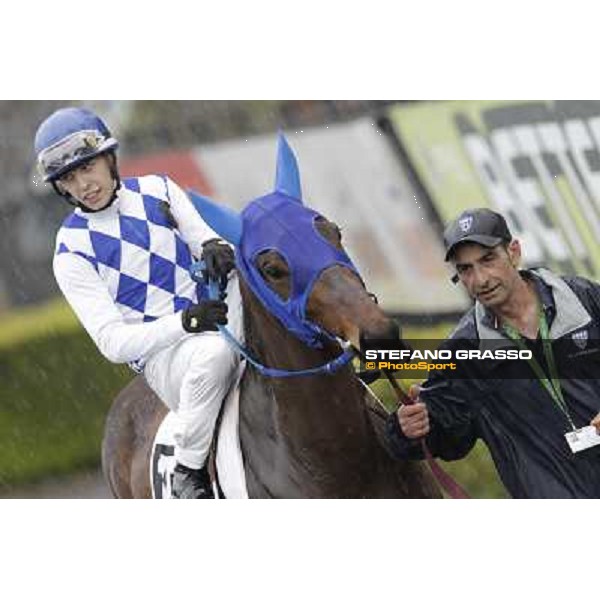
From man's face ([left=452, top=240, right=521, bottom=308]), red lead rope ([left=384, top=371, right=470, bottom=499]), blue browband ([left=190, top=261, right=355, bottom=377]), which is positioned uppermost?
blue browband ([left=190, top=261, right=355, bottom=377])

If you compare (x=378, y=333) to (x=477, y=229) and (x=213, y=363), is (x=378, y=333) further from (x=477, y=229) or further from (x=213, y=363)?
(x=477, y=229)

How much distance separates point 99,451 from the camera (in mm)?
4734

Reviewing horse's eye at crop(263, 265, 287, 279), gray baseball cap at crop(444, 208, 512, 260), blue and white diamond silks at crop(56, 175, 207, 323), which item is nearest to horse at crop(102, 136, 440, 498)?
horse's eye at crop(263, 265, 287, 279)

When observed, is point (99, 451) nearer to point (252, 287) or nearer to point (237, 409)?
point (237, 409)

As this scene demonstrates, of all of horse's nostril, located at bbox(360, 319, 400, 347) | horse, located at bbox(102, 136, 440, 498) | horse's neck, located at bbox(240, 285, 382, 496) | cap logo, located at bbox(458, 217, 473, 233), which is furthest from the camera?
cap logo, located at bbox(458, 217, 473, 233)

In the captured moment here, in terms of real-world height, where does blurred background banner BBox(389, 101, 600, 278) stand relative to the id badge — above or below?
above

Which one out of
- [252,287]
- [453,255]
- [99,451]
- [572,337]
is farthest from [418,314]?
[99,451]

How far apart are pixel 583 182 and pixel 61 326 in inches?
79.5

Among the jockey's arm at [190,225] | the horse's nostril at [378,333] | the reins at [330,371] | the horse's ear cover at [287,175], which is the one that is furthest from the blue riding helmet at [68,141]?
the horse's nostril at [378,333]

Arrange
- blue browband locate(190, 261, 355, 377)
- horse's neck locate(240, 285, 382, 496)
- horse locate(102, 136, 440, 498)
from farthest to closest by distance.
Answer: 1. horse's neck locate(240, 285, 382, 496)
2. blue browband locate(190, 261, 355, 377)
3. horse locate(102, 136, 440, 498)

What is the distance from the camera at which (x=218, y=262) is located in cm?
405

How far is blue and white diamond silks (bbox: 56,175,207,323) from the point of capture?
4.30 metres

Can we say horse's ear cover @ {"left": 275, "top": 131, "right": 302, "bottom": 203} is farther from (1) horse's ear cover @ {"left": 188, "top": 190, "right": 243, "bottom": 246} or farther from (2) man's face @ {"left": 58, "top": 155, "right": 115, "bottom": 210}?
(2) man's face @ {"left": 58, "top": 155, "right": 115, "bottom": 210}

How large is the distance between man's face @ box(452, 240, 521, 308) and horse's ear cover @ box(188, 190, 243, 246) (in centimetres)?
93
